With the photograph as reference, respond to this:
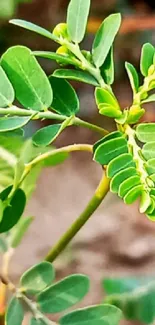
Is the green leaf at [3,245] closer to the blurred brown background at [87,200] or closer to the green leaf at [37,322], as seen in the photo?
the green leaf at [37,322]

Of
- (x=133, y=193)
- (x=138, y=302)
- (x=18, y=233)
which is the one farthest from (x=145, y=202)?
(x=138, y=302)

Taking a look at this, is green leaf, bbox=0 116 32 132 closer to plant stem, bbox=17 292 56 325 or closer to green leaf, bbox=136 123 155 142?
green leaf, bbox=136 123 155 142

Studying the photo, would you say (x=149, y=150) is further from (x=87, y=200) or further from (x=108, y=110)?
(x=87, y=200)

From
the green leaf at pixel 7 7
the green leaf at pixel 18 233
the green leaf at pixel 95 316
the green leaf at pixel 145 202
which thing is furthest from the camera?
the green leaf at pixel 7 7

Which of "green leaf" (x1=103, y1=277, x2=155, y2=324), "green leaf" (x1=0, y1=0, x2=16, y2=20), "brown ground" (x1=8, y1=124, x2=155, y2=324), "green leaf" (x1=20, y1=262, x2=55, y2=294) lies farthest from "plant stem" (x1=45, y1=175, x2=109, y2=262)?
"green leaf" (x1=0, y1=0, x2=16, y2=20)

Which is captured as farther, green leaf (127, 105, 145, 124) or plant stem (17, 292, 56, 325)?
plant stem (17, 292, 56, 325)

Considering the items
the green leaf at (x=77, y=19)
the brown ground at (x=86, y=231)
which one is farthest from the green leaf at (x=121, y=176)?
the brown ground at (x=86, y=231)

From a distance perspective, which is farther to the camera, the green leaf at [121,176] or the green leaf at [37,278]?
the green leaf at [37,278]
